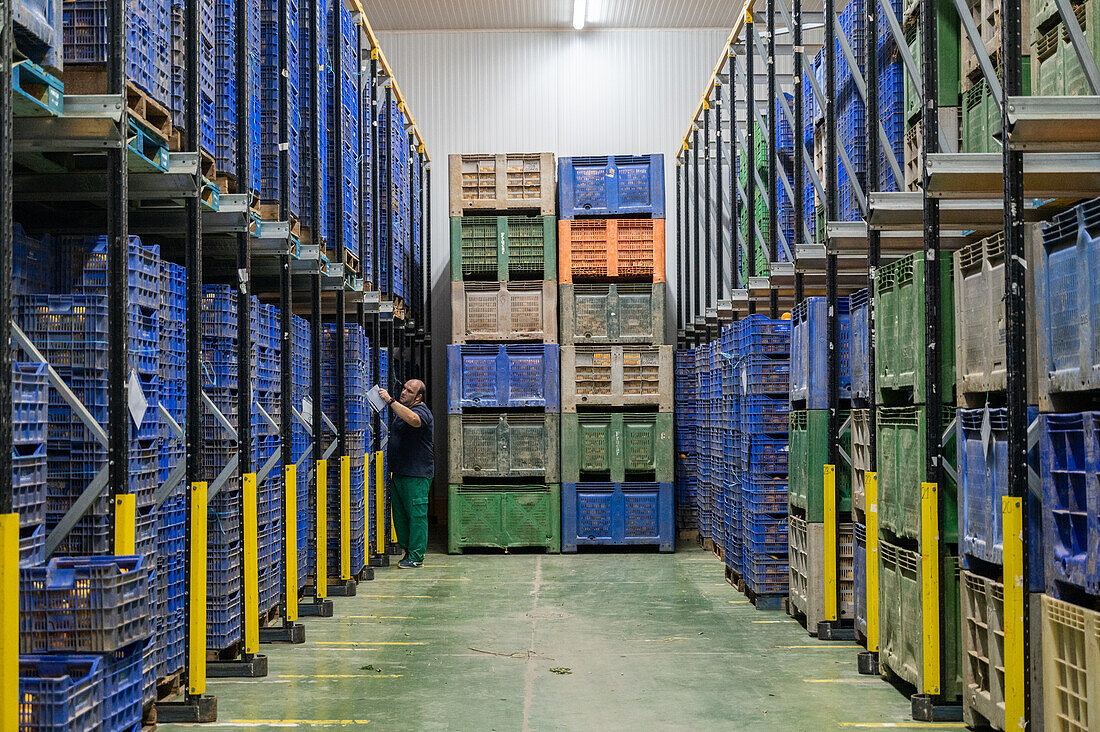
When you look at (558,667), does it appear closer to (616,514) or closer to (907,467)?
(907,467)

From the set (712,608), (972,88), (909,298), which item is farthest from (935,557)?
(712,608)

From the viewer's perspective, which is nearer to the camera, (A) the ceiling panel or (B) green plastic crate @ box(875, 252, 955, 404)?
(B) green plastic crate @ box(875, 252, 955, 404)

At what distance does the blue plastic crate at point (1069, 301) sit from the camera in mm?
4406

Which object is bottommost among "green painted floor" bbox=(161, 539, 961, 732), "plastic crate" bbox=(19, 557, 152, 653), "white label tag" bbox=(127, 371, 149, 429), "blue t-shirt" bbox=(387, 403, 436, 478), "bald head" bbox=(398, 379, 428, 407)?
"green painted floor" bbox=(161, 539, 961, 732)

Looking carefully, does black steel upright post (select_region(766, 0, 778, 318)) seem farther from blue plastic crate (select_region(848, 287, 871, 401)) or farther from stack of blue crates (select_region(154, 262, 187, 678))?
stack of blue crates (select_region(154, 262, 187, 678))

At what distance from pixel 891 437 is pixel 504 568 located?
22.7ft

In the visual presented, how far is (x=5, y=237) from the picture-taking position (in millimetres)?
4008

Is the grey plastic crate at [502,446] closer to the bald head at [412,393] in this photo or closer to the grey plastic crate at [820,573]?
the bald head at [412,393]

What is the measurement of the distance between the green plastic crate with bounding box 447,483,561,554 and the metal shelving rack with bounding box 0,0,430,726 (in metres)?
4.64

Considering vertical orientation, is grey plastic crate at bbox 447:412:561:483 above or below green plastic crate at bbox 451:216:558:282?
below

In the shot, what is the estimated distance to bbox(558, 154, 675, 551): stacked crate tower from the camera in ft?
47.0

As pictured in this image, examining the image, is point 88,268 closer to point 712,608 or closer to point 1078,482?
point 1078,482

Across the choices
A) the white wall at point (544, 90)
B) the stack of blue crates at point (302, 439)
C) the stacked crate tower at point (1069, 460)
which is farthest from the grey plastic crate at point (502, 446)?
the stacked crate tower at point (1069, 460)

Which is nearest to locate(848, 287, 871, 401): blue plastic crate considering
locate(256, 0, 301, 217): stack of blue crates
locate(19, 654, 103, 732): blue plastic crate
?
locate(256, 0, 301, 217): stack of blue crates
